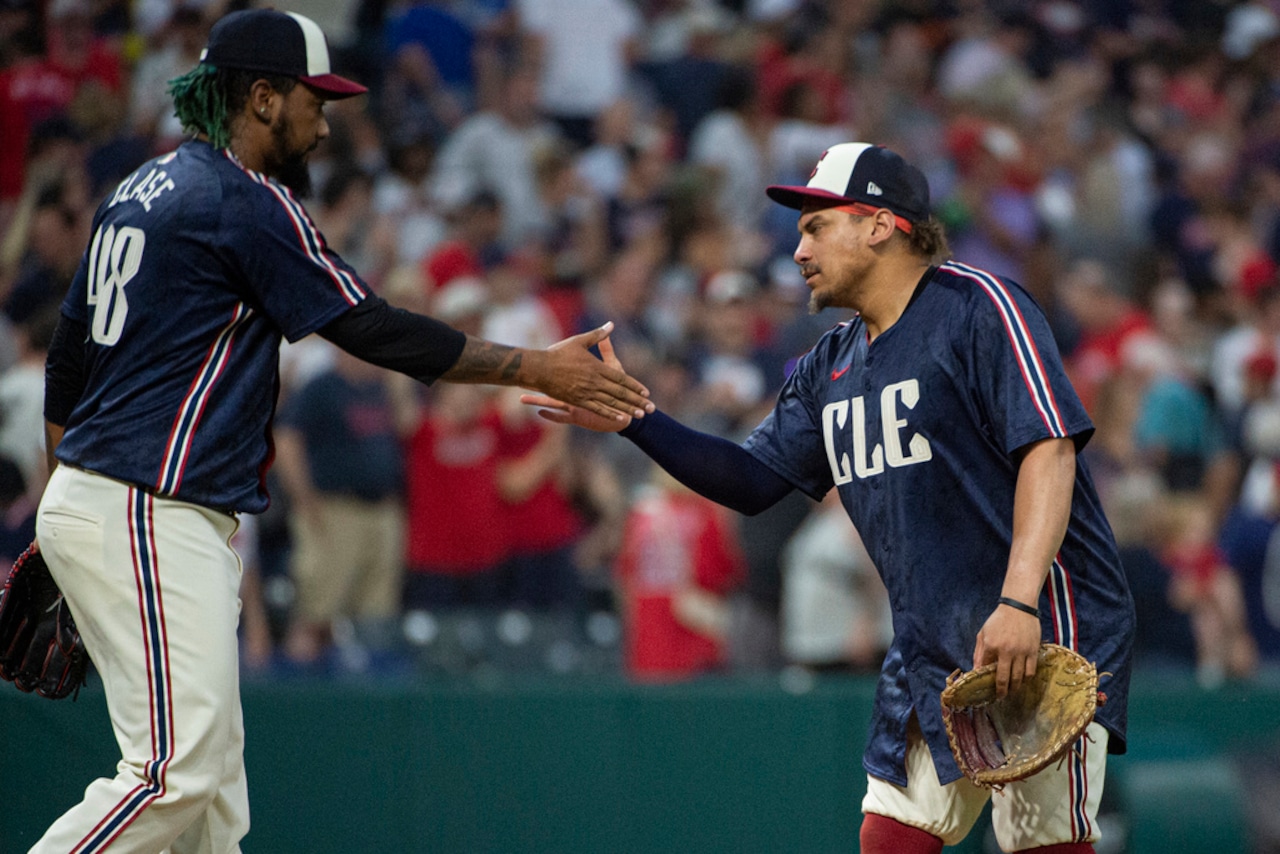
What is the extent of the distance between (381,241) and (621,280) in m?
1.50

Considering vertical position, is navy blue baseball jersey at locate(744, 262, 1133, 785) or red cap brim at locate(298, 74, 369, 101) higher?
red cap brim at locate(298, 74, 369, 101)

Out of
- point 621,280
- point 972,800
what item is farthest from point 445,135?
point 972,800

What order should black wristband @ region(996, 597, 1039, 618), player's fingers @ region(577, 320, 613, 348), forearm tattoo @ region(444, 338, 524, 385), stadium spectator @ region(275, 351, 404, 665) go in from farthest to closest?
stadium spectator @ region(275, 351, 404, 665) < player's fingers @ region(577, 320, 613, 348) < forearm tattoo @ region(444, 338, 524, 385) < black wristband @ region(996, 597, 1039, 618)

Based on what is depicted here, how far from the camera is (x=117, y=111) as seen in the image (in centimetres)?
1040

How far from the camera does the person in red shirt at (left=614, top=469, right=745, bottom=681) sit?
27.2 ft

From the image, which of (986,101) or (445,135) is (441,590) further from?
(986,101)

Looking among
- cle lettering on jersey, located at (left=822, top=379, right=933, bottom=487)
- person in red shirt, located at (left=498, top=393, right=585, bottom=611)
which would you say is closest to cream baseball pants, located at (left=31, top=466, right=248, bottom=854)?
cle lettering on jersey, located at (left=822, top=379, right=933, bottom=487)

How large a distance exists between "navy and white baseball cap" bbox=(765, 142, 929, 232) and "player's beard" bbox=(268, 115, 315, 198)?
1301 mm

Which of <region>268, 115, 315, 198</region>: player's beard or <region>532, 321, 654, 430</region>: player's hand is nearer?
Answer: <region>268, 115, 315, 198</region>: player's beard

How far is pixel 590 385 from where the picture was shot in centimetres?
465

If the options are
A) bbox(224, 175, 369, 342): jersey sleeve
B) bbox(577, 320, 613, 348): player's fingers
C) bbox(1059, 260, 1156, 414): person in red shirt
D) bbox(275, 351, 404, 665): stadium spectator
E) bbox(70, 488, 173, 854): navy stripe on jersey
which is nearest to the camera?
bbox(70, 488, 173, 854): navy stripe on jersey

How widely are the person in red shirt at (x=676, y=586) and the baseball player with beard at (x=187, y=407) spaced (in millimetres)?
4031

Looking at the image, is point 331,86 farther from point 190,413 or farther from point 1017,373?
point 1017,373

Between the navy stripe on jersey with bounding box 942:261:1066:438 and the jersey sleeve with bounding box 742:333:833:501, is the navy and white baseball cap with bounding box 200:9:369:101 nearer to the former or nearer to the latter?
the jersey sleeve with bounding box 742:333:833:501
